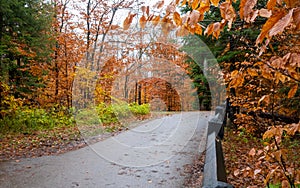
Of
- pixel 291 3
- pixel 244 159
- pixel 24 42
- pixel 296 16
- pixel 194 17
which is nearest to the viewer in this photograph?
pixel 296 16

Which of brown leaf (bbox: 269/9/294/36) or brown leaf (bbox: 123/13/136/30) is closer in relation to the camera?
brown leaf (bbox: 269/9/294/36)

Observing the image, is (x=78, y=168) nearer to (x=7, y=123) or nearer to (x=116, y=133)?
(x=116, y=133)

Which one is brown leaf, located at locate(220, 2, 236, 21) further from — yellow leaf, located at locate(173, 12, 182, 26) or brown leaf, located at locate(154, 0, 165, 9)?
brown leaf, located at locate(154, 0, 165, 9)

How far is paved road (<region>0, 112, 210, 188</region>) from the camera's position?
421 cm

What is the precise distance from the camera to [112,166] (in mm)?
5156

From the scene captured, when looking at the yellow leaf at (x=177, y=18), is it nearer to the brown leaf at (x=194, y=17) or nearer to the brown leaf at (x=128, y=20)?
the brown leaf at (x=194, y=17)

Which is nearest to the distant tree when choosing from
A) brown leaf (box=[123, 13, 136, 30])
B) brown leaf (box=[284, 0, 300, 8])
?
brown leaf (box=[123, 13, 136, 30])

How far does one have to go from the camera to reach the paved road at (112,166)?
421 centimetres

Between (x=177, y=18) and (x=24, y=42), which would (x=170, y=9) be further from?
(x=24, y=42)

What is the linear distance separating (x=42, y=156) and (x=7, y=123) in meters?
4.50

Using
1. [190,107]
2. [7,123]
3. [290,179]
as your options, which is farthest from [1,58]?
[190,107]

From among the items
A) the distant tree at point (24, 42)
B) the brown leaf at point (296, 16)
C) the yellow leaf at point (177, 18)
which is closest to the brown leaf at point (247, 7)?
the brown leaf at point (296, 16)

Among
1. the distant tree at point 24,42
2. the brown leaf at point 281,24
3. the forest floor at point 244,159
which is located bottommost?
the forest floor at point 244,159

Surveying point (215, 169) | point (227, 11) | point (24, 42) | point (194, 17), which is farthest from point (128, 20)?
point (24, 42)
